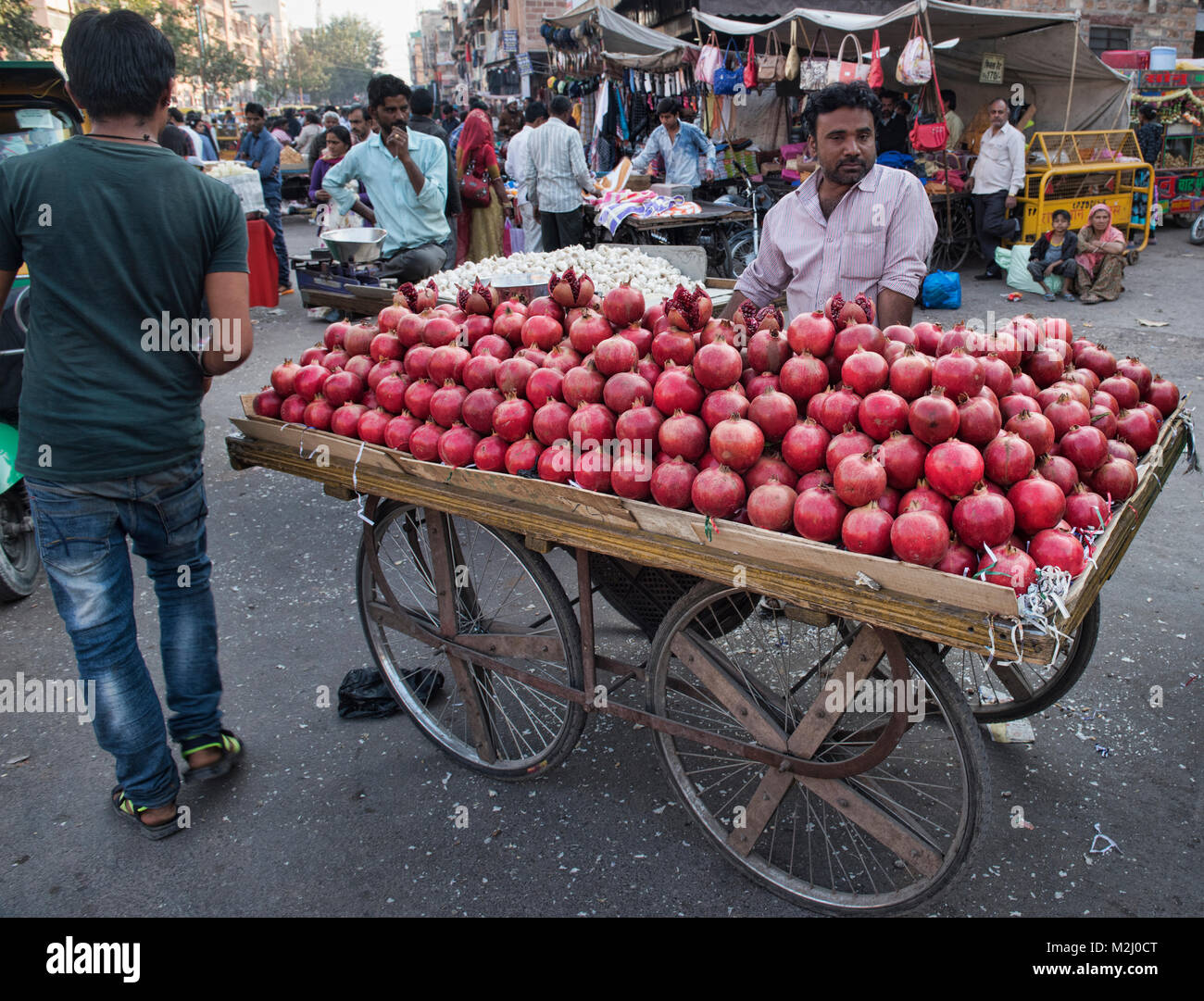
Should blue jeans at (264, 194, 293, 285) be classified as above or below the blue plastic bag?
above

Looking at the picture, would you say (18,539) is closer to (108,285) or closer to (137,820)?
(137,820)

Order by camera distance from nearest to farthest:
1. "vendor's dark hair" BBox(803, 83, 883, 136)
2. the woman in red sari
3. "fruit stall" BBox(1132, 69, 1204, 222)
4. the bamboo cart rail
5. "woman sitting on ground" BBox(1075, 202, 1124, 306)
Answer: the bamboo cart rail → "vendor's dark hair" BBox(803, 83, 883, 136) → the woman in red sari → "woman sitting on ground" BBox(1075, 202, 1124, 306) → "fruit stall" BBox(1132, 69, 1204, 222)

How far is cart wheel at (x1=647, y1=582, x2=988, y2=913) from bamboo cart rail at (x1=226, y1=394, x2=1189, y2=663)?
20 centimetres

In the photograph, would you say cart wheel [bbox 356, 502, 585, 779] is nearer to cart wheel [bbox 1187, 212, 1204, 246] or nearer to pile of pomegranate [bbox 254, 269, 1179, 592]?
pile of pomegranate [bbox 254, 269, 1179, 592]

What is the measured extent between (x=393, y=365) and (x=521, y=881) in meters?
1.73

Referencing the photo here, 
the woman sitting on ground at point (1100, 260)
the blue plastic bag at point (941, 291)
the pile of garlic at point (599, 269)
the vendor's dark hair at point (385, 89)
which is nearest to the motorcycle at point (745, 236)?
the blue plastic bag at point (941, 291)

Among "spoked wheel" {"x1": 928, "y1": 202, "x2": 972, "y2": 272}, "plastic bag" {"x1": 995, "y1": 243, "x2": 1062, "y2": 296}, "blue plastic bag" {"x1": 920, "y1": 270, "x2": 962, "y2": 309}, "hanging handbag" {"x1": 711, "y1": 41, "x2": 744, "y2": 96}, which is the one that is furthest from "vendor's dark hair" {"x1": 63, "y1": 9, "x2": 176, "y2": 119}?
"hanging handbag" {"x1": 711, "y1": 41, "x2": 744, "y2": 96}

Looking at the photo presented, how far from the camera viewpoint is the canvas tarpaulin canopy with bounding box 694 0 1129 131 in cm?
1103

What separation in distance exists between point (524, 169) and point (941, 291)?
15.7 feet

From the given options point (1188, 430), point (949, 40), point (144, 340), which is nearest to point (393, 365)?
point (144, 340)

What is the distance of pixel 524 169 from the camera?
9.13m

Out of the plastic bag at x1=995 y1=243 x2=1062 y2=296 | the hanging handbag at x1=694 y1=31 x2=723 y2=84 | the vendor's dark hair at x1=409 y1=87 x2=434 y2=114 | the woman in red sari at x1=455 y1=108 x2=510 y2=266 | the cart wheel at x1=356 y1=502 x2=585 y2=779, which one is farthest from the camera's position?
the hanging handbag at x1=694 y1=31 x2=723 y2=84

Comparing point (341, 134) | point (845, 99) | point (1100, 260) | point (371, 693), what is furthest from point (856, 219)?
A: point (341, 134)

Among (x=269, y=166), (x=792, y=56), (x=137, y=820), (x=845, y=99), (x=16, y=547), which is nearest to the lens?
(x=137, y=820)
